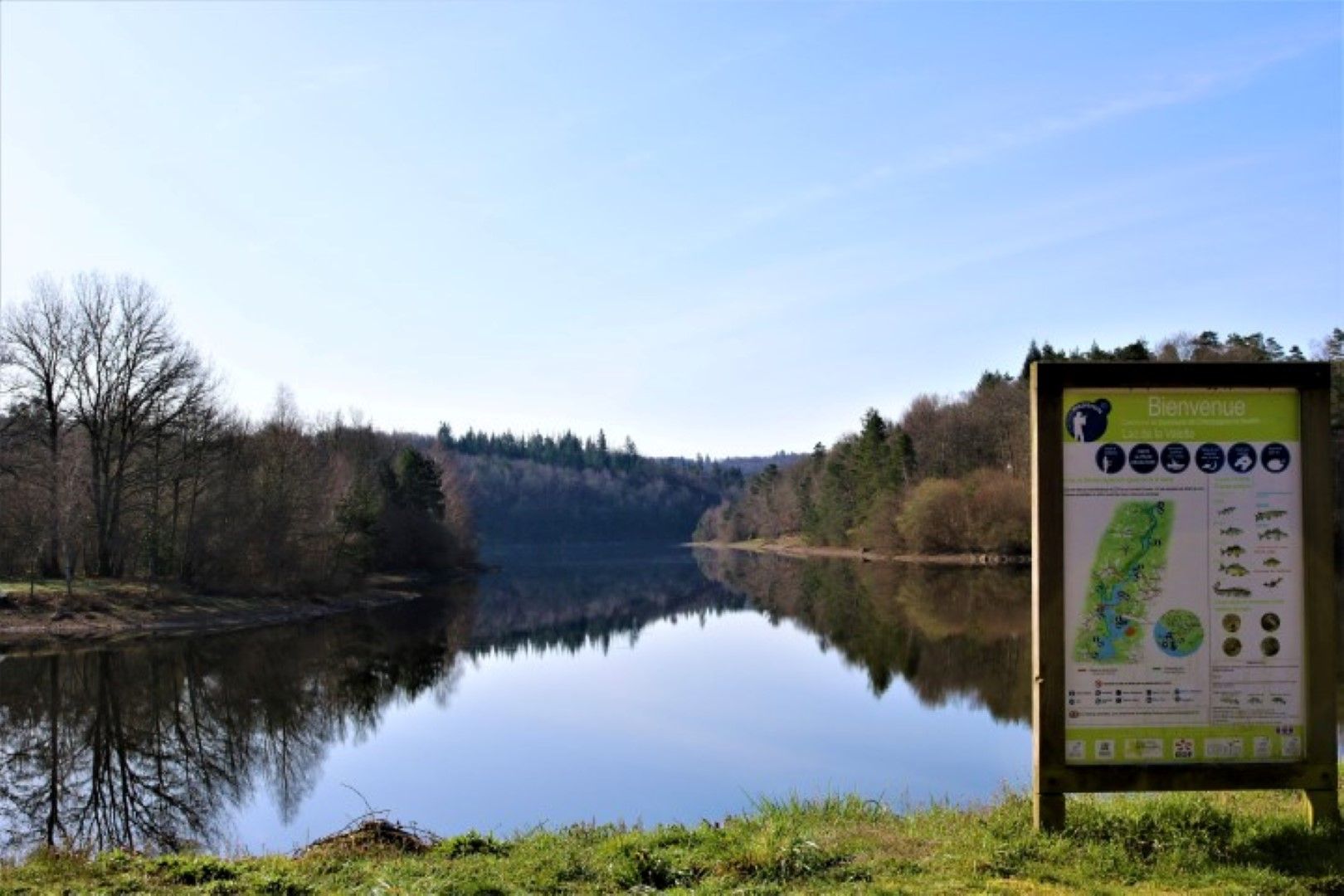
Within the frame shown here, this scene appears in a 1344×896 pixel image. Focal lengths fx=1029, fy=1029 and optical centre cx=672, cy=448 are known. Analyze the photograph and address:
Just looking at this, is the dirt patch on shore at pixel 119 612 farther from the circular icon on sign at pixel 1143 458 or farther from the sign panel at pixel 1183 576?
the circular icon on sign at pixel 1143 458

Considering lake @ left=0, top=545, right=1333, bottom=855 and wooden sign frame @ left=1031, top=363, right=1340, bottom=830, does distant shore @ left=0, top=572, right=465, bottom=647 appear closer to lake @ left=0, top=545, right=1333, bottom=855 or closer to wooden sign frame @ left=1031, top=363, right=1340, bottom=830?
lake @ left=0, top=545, right=1333, bottom=855

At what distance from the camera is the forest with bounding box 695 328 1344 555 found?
2405 inches

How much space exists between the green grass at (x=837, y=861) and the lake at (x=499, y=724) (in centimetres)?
284

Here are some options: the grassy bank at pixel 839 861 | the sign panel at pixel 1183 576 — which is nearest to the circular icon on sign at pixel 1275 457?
the sign panel at pixel 1183 576

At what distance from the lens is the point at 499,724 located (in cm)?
1984

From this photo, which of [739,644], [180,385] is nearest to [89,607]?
[180,385]

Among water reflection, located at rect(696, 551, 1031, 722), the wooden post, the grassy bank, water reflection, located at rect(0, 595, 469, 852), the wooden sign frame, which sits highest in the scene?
the wooden sign frame

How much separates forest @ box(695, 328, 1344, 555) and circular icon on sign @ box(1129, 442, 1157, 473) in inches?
1825

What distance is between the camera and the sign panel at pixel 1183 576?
6074mm

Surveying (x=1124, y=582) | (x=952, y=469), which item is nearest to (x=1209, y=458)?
(x=1124, y=582)

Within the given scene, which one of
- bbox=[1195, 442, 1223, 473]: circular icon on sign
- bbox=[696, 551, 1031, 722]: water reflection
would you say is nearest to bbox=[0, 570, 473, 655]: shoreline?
bbox=[696, 551, 1031, 722]: water reflection

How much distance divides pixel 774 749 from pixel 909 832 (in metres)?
10.00

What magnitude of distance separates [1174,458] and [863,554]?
2830 inches

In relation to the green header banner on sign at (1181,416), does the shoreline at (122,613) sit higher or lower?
lower
